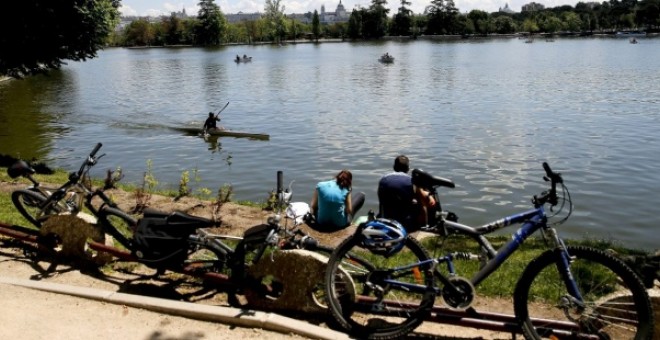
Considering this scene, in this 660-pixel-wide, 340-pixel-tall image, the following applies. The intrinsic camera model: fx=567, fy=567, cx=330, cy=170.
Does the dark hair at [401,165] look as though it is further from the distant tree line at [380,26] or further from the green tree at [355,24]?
the green tree at [355,24]

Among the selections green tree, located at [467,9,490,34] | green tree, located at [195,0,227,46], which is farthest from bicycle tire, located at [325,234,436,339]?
green tree, located at [467,9,490,34]

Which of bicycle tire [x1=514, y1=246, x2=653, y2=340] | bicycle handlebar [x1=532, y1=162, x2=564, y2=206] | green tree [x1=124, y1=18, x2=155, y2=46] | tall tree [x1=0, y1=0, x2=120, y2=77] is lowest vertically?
bicycle tire [x1=514, y1=246, x2=653, y2=340]

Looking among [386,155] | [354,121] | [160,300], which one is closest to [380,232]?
[160,300]

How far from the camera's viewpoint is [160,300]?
6.20 metres

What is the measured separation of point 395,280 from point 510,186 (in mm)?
12182

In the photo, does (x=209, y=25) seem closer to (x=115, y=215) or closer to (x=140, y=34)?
(x=140, y=34)

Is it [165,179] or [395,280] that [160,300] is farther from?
[165,179]

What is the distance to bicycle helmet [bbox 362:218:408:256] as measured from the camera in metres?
5.46

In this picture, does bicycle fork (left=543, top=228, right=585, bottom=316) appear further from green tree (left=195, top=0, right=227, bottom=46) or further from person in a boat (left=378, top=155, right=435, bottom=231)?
green tree (left=195, top=0, right=227, bottom=46)

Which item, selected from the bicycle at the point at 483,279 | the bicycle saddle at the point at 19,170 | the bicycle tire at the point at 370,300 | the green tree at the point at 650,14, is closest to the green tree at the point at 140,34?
the green tree at the point at 650,14

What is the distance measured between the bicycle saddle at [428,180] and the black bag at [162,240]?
2579 millimetres

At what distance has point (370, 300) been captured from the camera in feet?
19.1

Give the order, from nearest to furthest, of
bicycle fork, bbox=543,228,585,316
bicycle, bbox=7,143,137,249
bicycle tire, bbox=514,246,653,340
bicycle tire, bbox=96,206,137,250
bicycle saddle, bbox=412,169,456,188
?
bicycle tire, bbox=514,246,653,340, bicycle fork, bbox=543,228,585,316, bicycle saddle, bbox=412,169,456,188, bicycle tire, bbox=96,206,137,250, bicycle, bbox=7,143,137,249

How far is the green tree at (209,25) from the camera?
179500 mm
